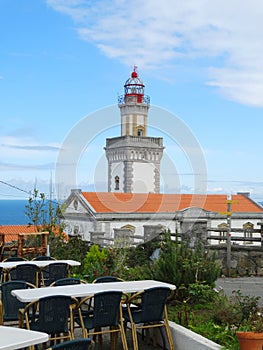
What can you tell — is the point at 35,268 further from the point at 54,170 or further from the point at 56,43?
the point at 54,170

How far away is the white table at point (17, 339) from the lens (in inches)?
184

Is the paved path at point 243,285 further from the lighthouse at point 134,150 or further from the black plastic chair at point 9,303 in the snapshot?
the lighthouse at point 134,150

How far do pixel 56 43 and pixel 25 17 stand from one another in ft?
3.46

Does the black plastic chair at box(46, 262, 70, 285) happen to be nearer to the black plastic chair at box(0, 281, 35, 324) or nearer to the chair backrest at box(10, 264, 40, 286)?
the chair backrest at box(10, 264, 40, 286)

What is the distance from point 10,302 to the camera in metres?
7.34

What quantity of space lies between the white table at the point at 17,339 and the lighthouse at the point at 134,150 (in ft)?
123

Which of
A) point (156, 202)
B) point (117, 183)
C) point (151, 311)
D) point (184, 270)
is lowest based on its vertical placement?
point (151, 311)

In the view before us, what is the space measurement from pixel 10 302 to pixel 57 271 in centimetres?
257

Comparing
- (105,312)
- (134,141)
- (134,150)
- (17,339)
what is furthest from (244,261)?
(134,141)

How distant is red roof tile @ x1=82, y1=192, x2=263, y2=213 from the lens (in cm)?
3500

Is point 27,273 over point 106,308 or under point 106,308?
over

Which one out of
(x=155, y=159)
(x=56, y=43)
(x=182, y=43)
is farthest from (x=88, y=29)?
(x=155, y=159)

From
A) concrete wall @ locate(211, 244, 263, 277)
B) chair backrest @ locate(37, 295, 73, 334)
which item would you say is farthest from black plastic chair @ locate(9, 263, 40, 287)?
concrete wall @ locate(211, 244, 263, 277)

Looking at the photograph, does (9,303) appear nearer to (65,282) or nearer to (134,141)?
(65,282)
